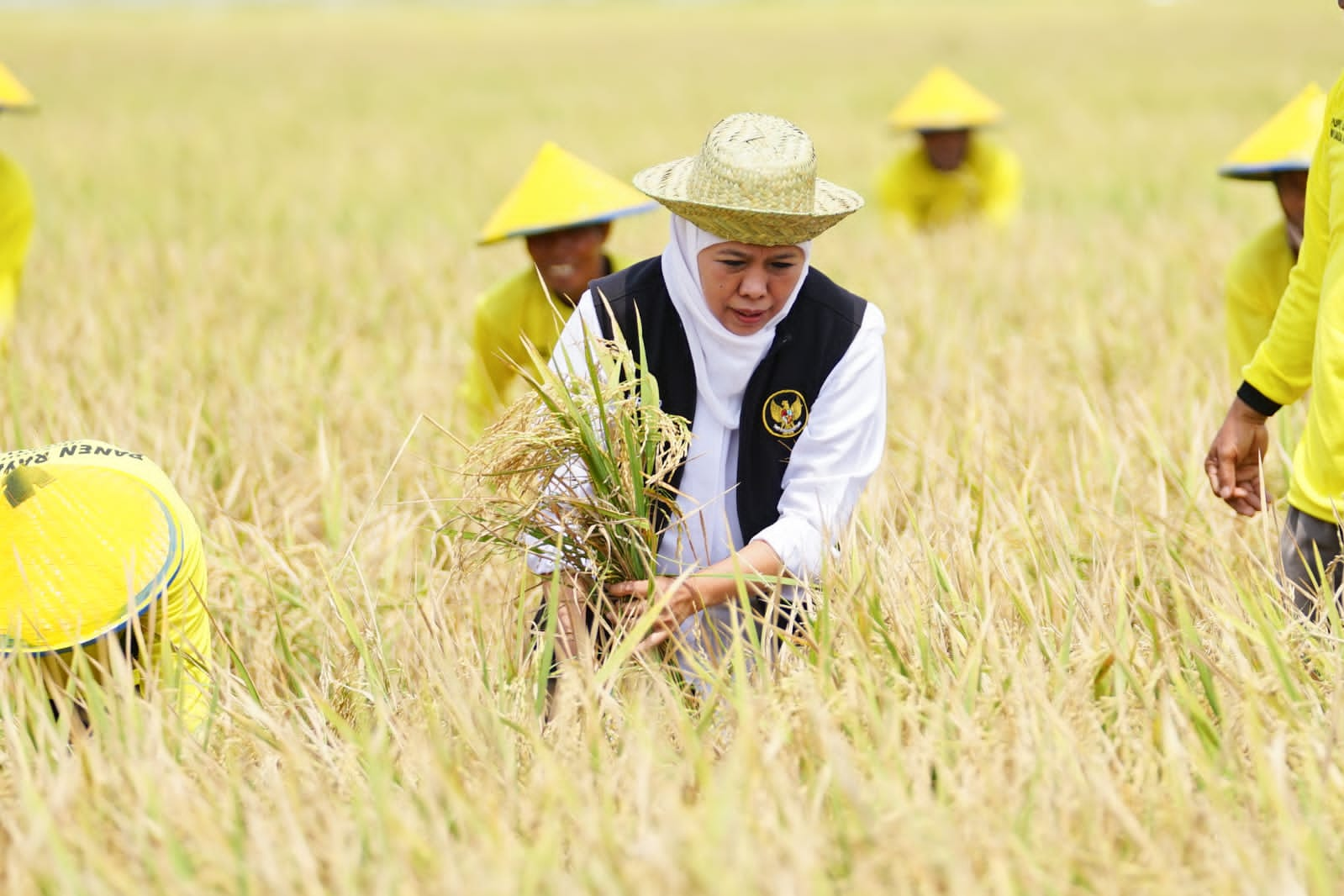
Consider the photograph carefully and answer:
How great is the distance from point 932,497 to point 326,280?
3442 millimetres

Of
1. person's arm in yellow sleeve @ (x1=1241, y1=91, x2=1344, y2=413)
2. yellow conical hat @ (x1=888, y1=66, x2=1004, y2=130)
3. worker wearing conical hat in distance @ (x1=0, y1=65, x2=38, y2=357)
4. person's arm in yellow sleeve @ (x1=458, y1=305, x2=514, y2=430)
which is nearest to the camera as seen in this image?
person's arm in yellow sleeve @ (x1=1241, y1=91, x2=1344, y2=413)

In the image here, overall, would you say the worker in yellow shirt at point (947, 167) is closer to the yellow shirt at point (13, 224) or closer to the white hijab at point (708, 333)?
the yellow shirt at point (13, 224)

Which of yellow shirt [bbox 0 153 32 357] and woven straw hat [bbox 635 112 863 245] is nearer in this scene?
woven straw hat [bbox 635 112 863 245]

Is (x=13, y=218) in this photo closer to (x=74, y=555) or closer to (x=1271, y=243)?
(x=74, y=555)

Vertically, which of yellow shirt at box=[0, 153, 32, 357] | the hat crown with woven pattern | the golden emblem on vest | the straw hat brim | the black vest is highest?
yellow shirt at box=[0, 153, 32, 357]

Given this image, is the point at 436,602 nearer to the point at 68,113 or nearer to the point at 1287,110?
the point at 1287,110

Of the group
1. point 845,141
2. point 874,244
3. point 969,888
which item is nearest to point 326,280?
point 874,244

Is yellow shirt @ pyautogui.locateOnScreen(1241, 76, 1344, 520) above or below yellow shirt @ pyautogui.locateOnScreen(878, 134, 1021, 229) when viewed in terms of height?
below

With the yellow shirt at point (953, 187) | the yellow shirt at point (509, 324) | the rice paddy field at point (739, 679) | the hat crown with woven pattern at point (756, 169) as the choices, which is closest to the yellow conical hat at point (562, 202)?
the yellow shirt at point (509, 324)

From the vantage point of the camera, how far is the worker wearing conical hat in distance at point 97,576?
1.91 m

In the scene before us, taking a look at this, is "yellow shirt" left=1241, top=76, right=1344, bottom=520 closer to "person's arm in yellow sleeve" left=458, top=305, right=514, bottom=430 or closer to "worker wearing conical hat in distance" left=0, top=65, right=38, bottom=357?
"person's arm in yellow sleeve" left=458, top=305, right=514, bottom=430

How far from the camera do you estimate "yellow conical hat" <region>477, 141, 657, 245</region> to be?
2986mm

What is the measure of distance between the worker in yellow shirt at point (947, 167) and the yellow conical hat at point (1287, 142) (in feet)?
10.3

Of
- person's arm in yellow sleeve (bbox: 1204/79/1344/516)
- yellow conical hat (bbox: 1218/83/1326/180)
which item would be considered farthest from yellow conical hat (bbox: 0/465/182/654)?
yellow conical hat (bbox: 1218/83/1326/180)
